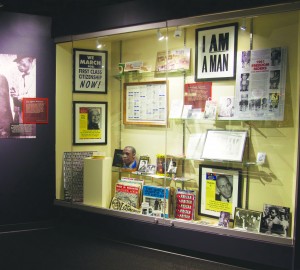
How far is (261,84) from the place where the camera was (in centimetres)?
354

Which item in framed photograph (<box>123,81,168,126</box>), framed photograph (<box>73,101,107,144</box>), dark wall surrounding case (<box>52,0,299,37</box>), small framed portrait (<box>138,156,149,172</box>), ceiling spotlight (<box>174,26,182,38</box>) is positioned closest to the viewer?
dark wall surrounding case (<box>52,0,299,37</box>)

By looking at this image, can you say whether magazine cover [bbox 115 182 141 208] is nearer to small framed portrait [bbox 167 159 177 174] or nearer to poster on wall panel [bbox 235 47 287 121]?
small framed portrait [bbox 167 159 177 174]

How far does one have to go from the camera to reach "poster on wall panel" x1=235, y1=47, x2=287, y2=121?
11.3 feet

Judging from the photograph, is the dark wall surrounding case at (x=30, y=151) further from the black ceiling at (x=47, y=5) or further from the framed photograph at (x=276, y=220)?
the framed photograph at (x=276, y=220)

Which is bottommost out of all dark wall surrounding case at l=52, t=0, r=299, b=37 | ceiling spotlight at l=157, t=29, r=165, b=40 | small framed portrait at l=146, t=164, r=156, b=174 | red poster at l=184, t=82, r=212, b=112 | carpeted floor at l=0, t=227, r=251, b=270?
carpeted floor at l=0, t=227, r=251, b=270

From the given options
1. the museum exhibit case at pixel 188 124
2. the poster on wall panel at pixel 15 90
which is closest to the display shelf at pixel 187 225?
the museum exhibit case at pixel 188 124

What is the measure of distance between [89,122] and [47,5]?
188cm

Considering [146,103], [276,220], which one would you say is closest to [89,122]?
[146,103]

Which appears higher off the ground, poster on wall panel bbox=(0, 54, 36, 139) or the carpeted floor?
poster on wall panel bbox=(0, 54, 36, 139)

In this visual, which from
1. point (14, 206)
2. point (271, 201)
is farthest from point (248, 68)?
point (14, 206)

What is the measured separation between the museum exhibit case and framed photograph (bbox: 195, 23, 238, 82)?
0.01 m

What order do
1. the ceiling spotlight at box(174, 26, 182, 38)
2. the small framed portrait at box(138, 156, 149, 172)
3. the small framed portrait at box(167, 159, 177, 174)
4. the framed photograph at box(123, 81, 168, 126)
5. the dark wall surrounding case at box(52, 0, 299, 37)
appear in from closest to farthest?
the dark wall surrounding case at box(52, 0, 299, 37) → the ceiling spotlight at box(174, 26, 182, 38) → the small framed portrait at box(167, 159, 177, 174) → the framed photograph at box(123, 81, 168, 126) → the small framed portrait at box(138, 156, 149, 172)

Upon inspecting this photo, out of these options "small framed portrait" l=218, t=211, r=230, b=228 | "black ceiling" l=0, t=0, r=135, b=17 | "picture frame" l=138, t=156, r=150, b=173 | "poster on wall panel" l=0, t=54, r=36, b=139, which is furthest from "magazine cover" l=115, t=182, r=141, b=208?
"black ceiling" l=0, t=0, r=135, b=17

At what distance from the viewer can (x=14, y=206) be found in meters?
4.46
